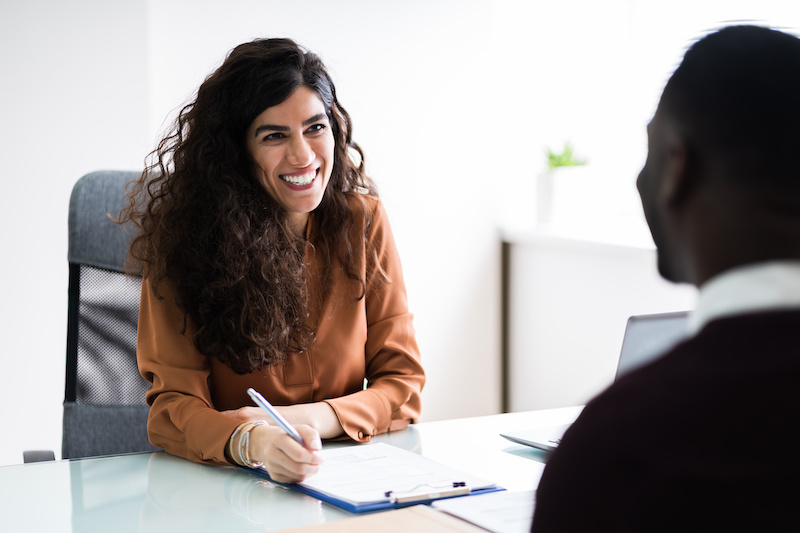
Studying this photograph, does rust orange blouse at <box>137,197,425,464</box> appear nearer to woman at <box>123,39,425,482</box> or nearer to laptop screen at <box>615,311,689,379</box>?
woman at <box>123,39,425,482</box>

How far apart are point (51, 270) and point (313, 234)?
134 centimetres

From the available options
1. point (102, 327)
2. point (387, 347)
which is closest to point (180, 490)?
point (387, 347)

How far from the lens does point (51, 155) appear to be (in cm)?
261

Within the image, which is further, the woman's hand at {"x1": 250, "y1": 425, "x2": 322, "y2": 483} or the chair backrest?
the chair backrest

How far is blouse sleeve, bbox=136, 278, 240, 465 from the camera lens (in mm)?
1283

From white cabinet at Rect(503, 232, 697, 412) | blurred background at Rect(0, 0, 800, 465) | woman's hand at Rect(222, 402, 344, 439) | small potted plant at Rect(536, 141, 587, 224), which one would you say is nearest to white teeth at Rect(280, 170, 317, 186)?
woman's hand at Rect(222, 402, 344, 439)

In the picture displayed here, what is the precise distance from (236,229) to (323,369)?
0.99 ft

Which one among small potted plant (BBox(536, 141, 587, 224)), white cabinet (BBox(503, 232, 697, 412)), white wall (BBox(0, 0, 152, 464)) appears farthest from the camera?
small potted plant (BBox(536, 141, 587, 224))

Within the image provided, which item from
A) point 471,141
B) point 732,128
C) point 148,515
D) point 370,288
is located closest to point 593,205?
point 471,141

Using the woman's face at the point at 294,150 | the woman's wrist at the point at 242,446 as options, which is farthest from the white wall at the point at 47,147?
the woman's wrist at the point at 242,446

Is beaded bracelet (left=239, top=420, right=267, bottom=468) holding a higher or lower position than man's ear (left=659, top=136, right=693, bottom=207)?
lower

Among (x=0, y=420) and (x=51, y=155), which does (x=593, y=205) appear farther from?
(x=0, y=420)

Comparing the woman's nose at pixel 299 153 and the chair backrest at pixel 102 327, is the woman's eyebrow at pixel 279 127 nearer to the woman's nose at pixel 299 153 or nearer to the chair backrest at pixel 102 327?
the woman's nose at pixel 299 153

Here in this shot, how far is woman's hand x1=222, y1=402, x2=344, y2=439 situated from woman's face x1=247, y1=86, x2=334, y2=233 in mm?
393
